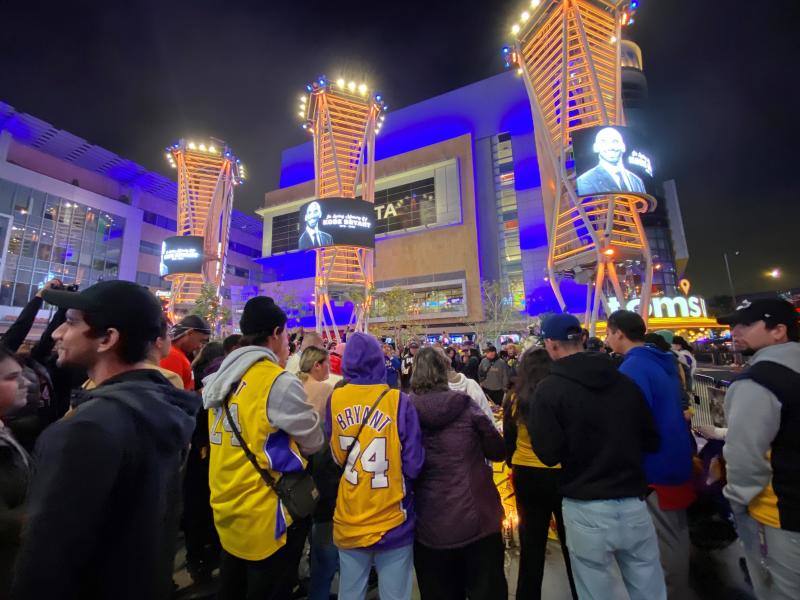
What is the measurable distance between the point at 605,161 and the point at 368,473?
18154 millimetres

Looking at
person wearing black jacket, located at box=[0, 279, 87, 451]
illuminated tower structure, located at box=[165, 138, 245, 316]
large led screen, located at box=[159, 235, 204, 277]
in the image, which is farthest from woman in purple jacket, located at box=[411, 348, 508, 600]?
illuminated tower structure, located at box=[165, 138, 245, 316]

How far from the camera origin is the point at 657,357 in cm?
277

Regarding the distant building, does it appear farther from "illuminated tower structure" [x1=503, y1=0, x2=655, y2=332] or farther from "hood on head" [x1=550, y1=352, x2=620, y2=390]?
"hood on head" [x1=550, y1=352, x2=620, y2=390]

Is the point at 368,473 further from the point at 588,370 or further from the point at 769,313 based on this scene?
the point at 769,313

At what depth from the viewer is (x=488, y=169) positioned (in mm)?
46594

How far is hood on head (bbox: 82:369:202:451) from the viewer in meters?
1.21

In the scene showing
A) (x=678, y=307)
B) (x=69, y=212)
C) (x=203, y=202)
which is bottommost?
(x=678, y=307)

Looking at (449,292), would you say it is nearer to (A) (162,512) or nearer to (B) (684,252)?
(B) (684,252)

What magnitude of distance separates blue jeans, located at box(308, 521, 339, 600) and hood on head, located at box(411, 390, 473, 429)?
1.12 meters

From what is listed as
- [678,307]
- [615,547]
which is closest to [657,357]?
[615,547]

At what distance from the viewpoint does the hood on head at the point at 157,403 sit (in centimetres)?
121

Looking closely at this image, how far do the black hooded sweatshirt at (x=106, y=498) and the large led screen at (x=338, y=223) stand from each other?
21.3 m

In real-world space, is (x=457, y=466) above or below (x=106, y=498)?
below

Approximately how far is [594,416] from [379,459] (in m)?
1.33
